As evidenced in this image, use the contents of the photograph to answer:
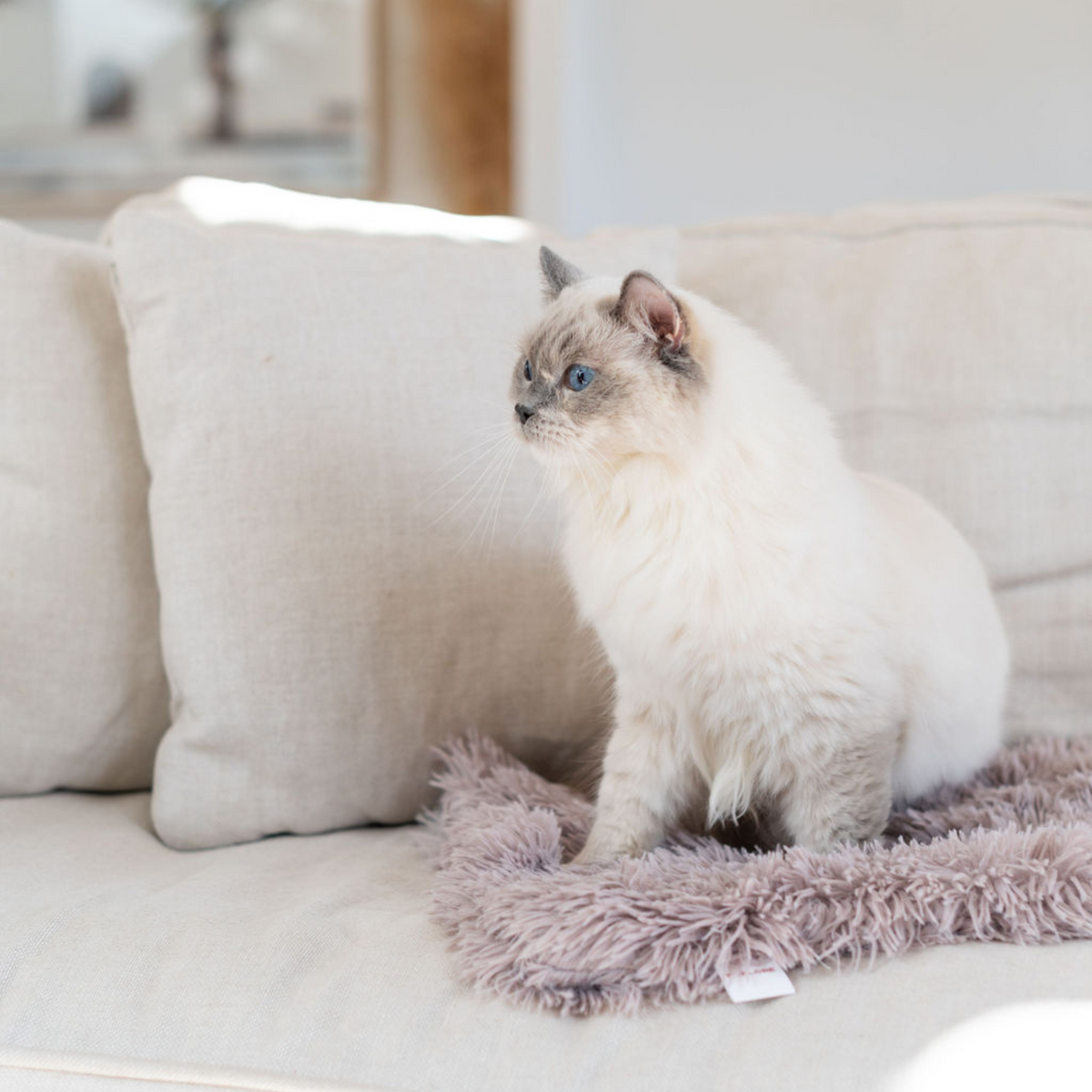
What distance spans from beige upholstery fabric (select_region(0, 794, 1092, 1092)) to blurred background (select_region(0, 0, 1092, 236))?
1968mm

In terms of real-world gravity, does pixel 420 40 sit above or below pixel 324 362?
above

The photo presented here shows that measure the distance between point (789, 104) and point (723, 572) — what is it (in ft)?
5.87

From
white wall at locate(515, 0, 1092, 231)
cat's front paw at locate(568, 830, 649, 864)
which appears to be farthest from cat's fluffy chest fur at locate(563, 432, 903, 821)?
white wall at locate(515, 0, 1092, 231)

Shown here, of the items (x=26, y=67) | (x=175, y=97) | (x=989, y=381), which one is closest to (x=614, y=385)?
(x=989, y=381)

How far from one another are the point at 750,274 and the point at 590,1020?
3.58ft

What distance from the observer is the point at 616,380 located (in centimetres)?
113

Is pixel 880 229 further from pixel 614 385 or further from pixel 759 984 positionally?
pixel 759 984

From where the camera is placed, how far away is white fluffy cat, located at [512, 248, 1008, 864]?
1117 mm

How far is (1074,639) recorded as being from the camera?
150 cm

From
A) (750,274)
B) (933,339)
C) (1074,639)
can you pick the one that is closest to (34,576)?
(750,274)

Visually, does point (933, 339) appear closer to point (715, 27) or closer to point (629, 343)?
point (629, 343)

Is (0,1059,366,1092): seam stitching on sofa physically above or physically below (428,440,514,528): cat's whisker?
below

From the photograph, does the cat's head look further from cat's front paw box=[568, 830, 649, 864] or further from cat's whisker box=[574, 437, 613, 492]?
cat's front paw box=[568, 830, 649, 864]

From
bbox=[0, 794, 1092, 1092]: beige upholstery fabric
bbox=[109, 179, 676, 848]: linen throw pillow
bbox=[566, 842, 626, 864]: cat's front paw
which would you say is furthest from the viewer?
bbox=[109, 179, 676, 848]: linen throw pillow
